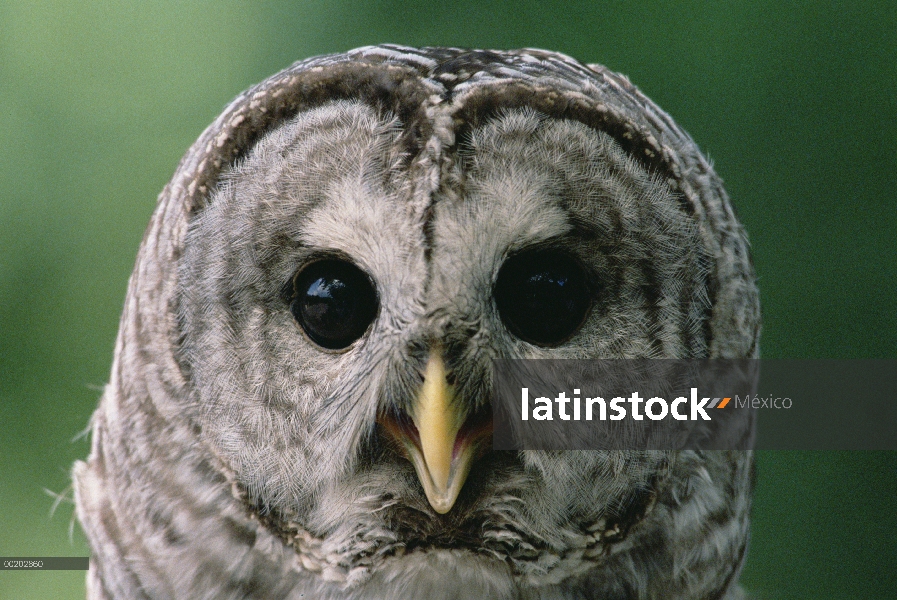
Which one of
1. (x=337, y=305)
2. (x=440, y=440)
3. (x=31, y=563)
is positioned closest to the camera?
(x=440, y=440)

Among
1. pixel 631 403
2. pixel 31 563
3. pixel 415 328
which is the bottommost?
pixel 31 563

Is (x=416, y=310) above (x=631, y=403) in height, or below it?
above

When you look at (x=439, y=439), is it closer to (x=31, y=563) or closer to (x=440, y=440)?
(x=440, y=440)

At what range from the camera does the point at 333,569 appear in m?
1.30

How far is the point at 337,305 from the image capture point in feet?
3.99

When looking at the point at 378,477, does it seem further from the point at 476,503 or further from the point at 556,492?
the point at 556,492

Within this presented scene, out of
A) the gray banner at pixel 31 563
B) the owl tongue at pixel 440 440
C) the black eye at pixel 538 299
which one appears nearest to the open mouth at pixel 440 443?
the owl tongue at pixel 440 440

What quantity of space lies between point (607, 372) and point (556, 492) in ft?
0.62

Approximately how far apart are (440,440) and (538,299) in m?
0.24

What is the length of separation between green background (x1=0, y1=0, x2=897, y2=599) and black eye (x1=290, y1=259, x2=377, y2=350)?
6.63 feet

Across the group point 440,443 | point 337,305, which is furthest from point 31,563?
point 440,443

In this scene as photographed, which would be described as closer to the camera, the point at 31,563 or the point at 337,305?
the point at 337,305

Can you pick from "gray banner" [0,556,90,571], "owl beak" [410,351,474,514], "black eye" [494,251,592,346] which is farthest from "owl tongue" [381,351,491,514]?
"gray banner" [0,556,90,571]

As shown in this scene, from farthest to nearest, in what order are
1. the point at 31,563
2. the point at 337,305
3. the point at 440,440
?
the point at 31,563 < the point at 337,305 < the point at 440,440
